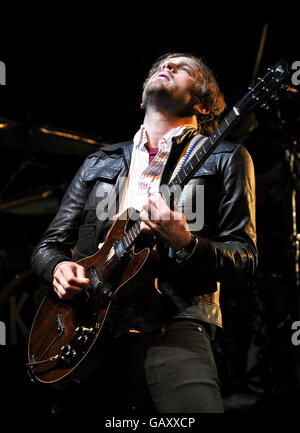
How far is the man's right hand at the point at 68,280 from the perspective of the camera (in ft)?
5.92

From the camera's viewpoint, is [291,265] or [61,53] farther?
[61,53]

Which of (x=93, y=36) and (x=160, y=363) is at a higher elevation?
(x=93, y=36)

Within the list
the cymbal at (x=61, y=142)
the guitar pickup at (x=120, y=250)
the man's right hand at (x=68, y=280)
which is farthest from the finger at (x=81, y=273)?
the cymbal at (x=61, y=142)

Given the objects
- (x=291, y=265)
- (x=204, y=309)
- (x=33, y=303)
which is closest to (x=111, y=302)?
(x=204, y=309)

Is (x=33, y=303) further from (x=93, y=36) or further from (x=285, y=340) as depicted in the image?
(x=93, y=36)

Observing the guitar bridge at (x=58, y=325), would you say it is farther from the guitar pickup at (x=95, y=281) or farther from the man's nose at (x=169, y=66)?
the man's nose at (x=169, y=66)

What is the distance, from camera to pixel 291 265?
3854 mm

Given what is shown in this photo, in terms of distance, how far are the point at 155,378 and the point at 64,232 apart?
3.08ft

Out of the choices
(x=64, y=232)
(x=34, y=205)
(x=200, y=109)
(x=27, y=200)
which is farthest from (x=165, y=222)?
(x=34, y=205)

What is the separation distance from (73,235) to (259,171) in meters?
3.17

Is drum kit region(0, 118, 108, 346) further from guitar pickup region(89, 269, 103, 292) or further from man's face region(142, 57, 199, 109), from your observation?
guitar pickup region(89, 269, 103, 292)

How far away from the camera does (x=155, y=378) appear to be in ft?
5.38

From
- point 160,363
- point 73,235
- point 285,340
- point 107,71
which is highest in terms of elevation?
point 107,71

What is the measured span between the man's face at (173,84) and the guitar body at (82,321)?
0.80m
